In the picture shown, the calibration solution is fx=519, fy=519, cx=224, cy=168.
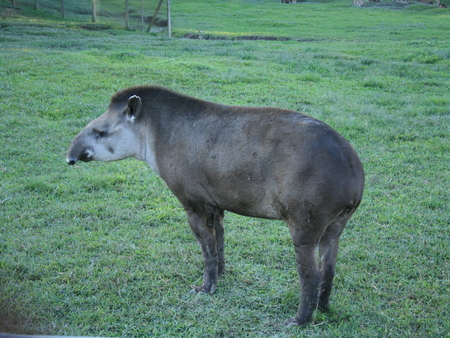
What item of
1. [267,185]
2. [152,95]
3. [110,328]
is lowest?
[110,328]

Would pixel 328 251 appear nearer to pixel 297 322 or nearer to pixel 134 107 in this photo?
pixel 297 322

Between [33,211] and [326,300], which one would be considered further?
[33,211]

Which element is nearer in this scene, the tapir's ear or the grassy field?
the grassy field

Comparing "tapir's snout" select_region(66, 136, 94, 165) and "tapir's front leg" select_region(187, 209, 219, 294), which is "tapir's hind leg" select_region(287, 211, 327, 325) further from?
"tapir's snout" select_region(66, 136, 94, 165)

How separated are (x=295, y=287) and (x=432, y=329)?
1.28 meters

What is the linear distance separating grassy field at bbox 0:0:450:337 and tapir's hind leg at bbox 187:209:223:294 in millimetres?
146

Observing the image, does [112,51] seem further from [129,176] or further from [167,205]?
[167,205]

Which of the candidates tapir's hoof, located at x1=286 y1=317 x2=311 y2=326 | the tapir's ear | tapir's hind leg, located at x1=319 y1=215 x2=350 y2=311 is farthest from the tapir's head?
tapir's hoof, located at x1=286 y1=317 x2=311 y2=326

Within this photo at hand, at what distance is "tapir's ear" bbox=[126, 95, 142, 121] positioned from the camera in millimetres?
5035

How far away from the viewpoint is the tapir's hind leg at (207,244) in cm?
498

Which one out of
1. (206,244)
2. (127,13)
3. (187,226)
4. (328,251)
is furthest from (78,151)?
(127,13)

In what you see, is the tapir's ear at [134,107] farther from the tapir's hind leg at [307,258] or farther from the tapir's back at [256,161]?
the tapir's hind leg at [307,258]

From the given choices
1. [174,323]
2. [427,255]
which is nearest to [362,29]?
[427,255]

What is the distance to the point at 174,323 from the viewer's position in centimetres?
450
